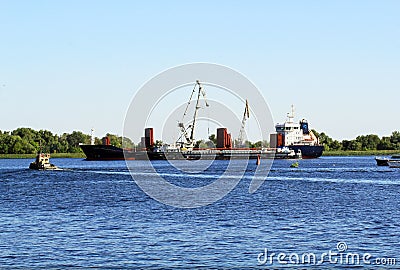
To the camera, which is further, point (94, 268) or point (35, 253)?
point (35, 253)

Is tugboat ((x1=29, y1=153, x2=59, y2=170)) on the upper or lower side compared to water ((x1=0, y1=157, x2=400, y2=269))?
upper

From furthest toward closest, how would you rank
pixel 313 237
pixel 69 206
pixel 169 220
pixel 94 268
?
pixel 69 206 < pixel 169 220 < pixel 313 237 < pixel 94 268

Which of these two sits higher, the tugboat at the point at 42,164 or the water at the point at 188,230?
the tugboat at the point at 42,164

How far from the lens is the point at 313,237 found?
3772 cm

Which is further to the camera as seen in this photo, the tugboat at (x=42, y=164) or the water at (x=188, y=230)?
the tugboat at (x=42, y=164)

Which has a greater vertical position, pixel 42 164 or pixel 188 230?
pixel 42 164

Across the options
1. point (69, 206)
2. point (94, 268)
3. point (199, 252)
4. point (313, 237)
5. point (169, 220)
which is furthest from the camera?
point (69, 206)

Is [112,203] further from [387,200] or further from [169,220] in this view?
[387,200]

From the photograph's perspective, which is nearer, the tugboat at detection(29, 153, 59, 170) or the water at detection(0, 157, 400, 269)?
the water at detection(0, 157, 400, 269)

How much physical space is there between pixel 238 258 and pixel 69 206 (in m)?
27.3

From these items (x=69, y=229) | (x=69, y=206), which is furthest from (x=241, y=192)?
(x=69, y=229)

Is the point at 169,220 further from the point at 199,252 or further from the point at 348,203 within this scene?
the point at 348,203

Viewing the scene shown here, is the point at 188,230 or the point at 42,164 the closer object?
the point at 188,230

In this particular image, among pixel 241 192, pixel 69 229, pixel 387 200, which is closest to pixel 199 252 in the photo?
pixel 69 229
